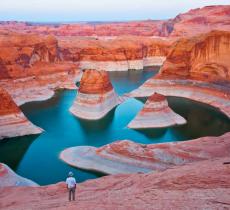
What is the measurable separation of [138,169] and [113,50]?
5550 centimetres

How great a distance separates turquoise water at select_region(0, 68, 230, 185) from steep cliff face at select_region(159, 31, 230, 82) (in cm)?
492

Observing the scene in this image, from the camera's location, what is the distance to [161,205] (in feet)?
41.7

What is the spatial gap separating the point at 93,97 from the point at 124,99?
8.23m

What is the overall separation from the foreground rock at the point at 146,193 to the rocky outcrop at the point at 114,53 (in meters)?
57.9

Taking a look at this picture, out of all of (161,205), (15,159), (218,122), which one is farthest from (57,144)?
(161,205)

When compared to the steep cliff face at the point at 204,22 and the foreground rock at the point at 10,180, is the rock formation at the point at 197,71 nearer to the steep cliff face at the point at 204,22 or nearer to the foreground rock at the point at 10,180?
the foreground rock at the point at 10,180

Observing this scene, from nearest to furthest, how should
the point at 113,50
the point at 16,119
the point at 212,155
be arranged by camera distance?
the point at 212,155
the point at 16,119
the point at 113,50

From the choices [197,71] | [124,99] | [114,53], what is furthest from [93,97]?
[114,53]

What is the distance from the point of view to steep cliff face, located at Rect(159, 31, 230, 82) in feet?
164

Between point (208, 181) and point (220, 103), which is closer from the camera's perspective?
point (208, 181)

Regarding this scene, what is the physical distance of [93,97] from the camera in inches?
1655

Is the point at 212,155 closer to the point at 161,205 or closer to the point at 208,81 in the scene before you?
the point at 161,205

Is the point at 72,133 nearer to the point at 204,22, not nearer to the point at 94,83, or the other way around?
the point at 94,83

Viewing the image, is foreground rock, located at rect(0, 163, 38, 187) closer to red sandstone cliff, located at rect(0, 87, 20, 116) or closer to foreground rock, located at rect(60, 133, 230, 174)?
foreground rock, located at rect(60, 133, 230, 174)
